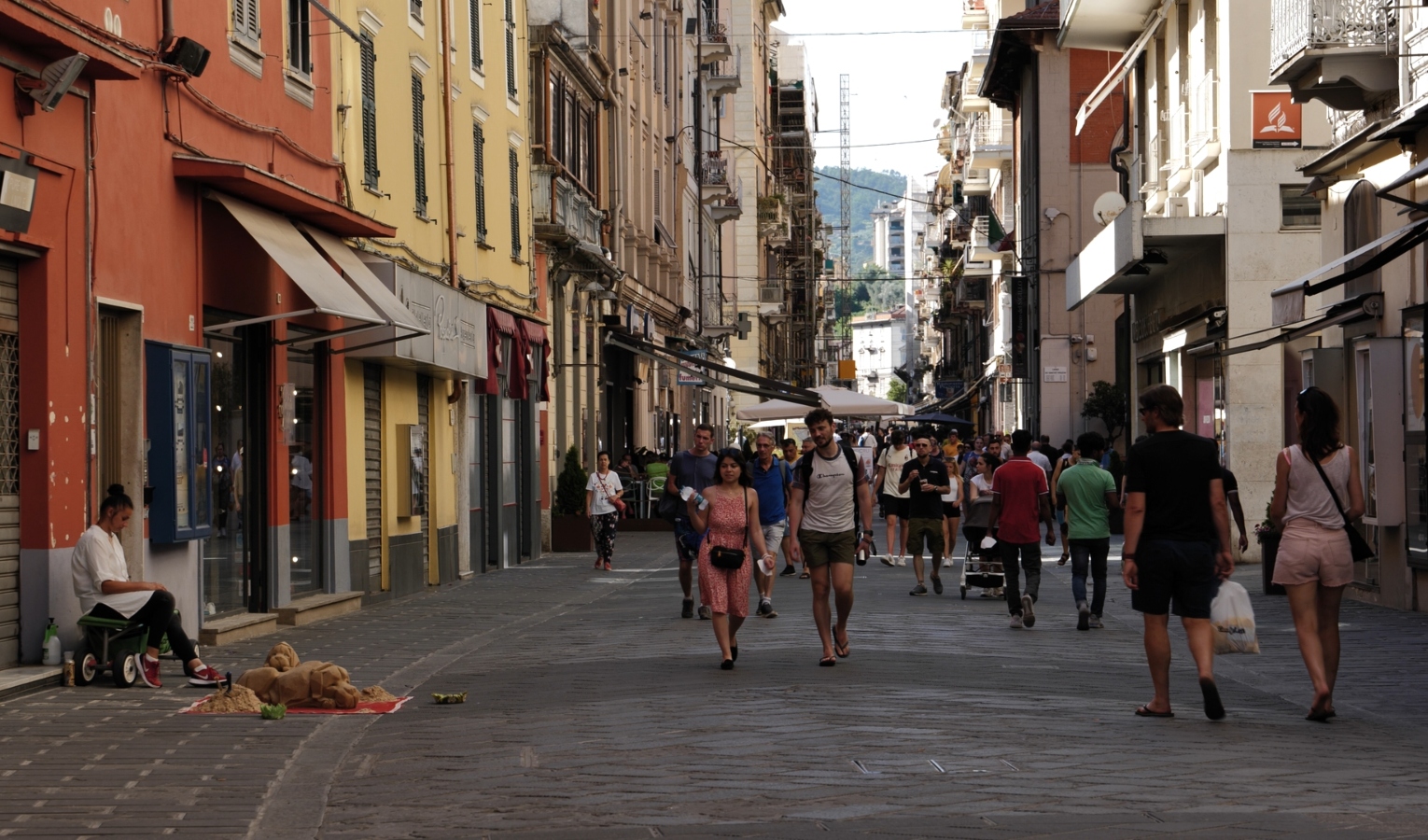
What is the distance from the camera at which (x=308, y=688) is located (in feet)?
37.3

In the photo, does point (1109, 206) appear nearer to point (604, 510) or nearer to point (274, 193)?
point (604, 510)

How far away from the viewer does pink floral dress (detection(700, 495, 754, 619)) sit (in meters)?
13.4

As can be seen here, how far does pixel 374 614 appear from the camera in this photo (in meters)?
18.8

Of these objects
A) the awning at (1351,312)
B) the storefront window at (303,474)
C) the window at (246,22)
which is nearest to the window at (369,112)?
the storefront window at (303,474)

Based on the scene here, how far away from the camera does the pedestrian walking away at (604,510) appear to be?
2623 cm

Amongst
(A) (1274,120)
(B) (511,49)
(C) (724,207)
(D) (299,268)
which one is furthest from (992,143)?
(D) (299,268)

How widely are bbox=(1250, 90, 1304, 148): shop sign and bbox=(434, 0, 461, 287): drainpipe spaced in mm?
9872

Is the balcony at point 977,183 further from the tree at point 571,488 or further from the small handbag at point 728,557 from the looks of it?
the small handbag at point 728,557

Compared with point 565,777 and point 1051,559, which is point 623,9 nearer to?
point 1051,559

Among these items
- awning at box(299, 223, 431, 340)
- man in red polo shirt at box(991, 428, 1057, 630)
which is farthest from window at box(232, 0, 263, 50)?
man in red polo shirt at box(991, 428, 1057, 630)

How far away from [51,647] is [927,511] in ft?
35.8

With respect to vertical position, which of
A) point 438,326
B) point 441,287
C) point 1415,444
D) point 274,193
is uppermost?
point 274,193

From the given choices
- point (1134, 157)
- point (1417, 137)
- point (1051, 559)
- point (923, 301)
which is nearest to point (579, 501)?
point (1051, 559)

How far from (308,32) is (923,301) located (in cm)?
14238
